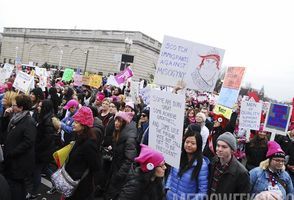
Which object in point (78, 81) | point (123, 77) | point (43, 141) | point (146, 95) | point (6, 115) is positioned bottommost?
point (43, 141)

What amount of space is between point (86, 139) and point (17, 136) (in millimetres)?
1220

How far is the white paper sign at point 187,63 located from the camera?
210 inches

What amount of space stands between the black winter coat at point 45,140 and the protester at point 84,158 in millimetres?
1688

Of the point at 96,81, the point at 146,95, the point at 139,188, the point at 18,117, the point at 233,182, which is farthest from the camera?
the point at 96,81

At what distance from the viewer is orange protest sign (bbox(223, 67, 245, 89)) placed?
7.71 meters

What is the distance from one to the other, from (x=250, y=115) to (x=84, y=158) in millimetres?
5042

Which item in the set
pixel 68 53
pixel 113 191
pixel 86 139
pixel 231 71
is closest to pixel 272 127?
pixel 231 71

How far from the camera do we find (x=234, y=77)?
7871 mm

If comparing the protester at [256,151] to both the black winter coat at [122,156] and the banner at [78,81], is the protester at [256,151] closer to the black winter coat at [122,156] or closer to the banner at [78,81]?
the black winter coat at [122,156]

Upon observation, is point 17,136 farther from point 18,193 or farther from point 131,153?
point 131,153

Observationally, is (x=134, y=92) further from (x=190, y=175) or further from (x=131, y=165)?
(x=190, y=175)

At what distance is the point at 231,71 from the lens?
8.05 metres

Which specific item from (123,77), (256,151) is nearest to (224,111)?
(256,151)

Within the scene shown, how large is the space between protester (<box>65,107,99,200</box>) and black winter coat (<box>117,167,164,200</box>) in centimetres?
95
